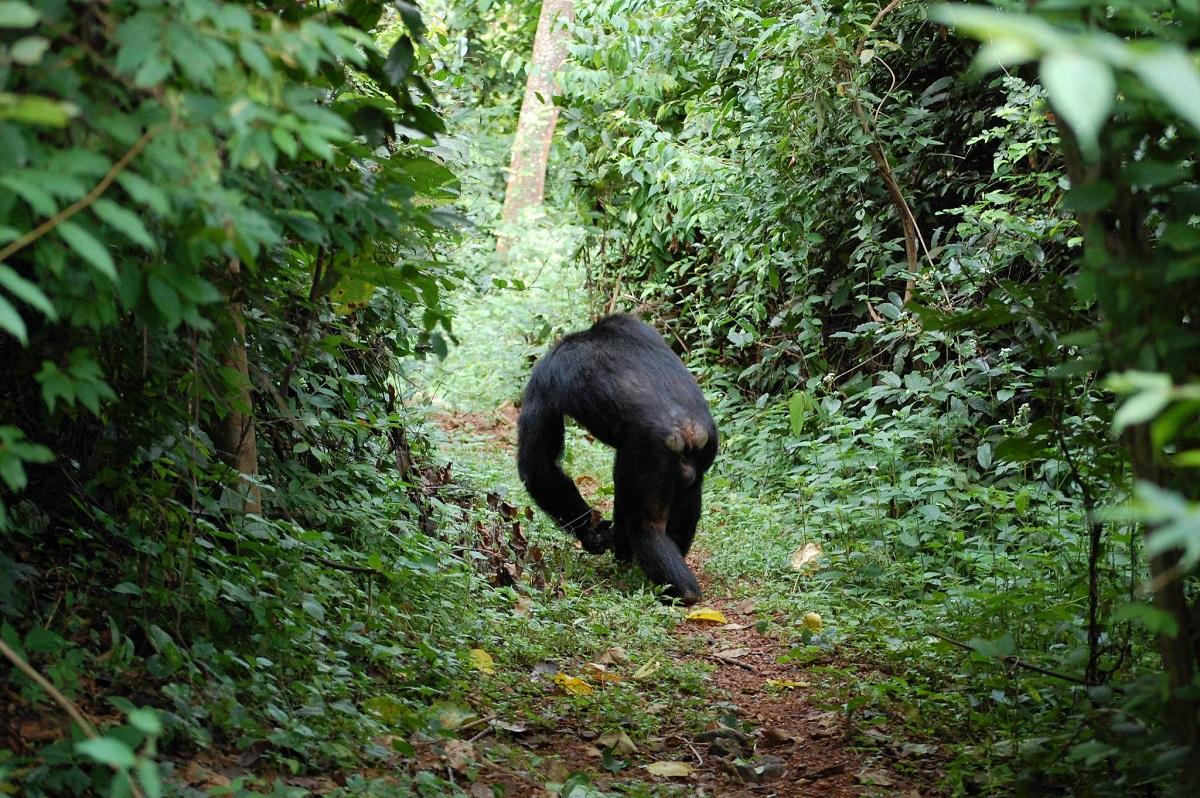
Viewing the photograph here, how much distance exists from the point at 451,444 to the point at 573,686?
5108mm

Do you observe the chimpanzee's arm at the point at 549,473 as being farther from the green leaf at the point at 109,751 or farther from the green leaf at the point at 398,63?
the green leaf at the point at 109,751

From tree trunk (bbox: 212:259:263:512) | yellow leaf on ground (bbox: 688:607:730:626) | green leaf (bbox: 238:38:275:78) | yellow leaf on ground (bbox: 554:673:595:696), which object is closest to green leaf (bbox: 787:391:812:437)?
yellow leaf on ground (bbox: 688:607:730:626)

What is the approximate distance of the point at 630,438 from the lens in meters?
5.80

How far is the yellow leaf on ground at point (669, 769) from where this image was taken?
3.46 metres

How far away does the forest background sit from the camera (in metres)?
1.85

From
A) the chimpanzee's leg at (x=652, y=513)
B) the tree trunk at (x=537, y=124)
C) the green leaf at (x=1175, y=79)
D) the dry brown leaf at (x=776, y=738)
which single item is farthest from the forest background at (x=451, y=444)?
the tree trunk at (x=537, y=124)

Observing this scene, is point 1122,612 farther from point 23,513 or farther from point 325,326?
point 325,326

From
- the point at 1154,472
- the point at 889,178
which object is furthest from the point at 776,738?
the point at 889,178

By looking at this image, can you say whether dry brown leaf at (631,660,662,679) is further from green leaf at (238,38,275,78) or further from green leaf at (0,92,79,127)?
green leaf at (0,92,79,127)

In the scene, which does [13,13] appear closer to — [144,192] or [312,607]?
[144,192]

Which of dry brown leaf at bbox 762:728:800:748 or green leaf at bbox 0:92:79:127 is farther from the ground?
green leaf at bbox 0:92:79:127

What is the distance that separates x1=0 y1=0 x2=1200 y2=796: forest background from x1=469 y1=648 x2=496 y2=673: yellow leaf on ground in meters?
0.08

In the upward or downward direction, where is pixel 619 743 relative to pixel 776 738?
upward

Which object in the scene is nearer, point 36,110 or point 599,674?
point 36,110
